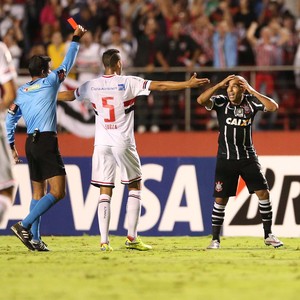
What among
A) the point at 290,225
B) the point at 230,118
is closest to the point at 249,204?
the point at 290,225

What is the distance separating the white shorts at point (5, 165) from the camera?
9.44 metres

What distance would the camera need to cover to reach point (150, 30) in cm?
1881

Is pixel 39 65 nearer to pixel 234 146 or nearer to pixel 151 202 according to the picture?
pixel 234 146

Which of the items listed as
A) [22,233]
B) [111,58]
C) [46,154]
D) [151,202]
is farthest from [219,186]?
[151,202]

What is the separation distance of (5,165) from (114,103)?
9.45ft

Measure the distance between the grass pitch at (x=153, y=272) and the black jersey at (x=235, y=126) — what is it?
1201 millimetres

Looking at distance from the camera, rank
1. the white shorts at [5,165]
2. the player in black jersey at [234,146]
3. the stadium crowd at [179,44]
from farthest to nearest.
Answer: the stadium crowd at [179,44], the player in black jersey at [234,146], the white shorts at [5,165]

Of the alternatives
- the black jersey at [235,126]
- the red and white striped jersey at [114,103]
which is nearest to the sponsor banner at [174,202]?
the black jersey at [235,126]

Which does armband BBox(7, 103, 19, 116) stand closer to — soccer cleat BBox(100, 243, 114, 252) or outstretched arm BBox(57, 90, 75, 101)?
outstretched arm BBox(57, 90, 75, 101)

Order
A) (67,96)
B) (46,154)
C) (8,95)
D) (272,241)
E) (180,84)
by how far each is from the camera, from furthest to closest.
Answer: (272,241)
(67,96)
(46,154)
(180,84)
(8,95)

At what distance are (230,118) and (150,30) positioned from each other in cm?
669

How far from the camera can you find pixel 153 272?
31.5 ft

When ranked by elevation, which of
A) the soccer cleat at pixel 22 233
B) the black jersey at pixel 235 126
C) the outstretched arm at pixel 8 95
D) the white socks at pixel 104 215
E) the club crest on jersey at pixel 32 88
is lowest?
the soccer cleat at pixel 22 233

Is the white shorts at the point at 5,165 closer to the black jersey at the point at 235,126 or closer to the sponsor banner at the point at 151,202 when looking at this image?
the black jersey at the point at 235,126
